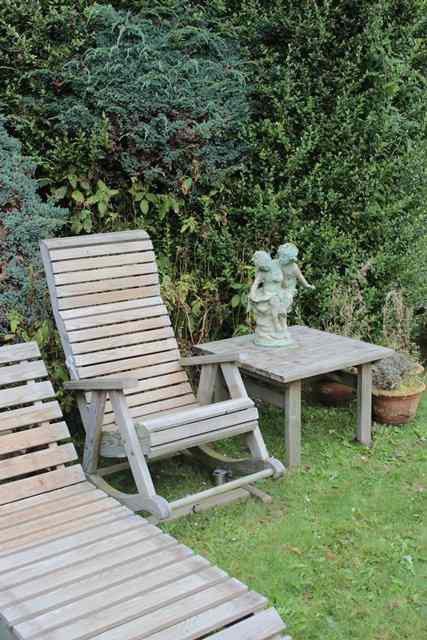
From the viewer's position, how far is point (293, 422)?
154 inches

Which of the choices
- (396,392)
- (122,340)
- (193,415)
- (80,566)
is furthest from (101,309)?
(396,392)

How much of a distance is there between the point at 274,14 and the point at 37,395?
3259mm

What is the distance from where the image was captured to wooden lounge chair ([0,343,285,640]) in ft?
6.94

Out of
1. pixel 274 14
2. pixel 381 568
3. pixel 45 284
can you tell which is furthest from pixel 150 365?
pixel 274 14

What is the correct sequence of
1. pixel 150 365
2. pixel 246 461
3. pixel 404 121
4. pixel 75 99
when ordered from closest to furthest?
pixel 246 461 → pixel 150 365 → pixel 75 99 → pixel 404 121

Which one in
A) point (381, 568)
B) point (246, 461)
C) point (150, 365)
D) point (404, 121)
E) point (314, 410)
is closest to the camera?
point (381, 568)

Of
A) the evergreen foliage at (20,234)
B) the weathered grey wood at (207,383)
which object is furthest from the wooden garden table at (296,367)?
the evergreen foliage at (20,234)

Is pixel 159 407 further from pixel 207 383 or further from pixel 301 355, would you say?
pixel 301 355

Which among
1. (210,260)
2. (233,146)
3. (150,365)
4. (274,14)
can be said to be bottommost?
(150,365)

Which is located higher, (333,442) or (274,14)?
(274,14)

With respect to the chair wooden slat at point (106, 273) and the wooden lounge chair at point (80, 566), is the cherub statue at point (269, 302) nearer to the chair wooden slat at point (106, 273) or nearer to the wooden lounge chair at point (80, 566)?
the chair wooden slat at point (106, 273)

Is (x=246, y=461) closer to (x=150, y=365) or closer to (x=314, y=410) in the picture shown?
(x=150, y=365)

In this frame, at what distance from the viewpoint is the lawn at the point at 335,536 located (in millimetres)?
2775

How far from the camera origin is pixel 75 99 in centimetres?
432
